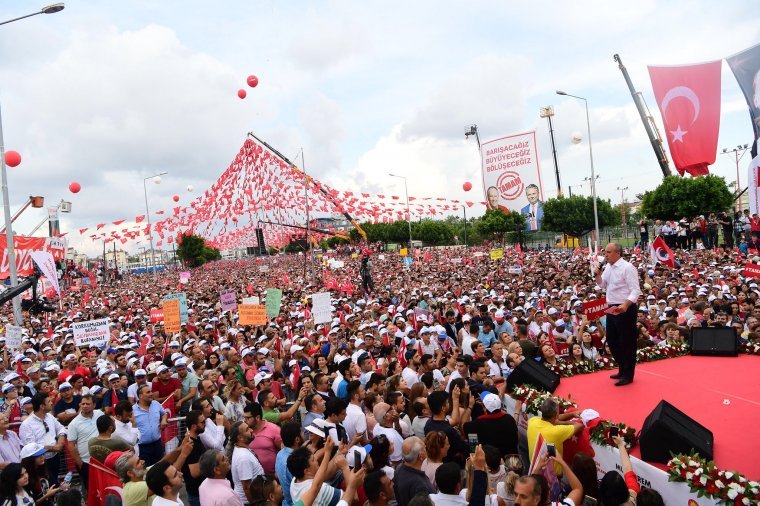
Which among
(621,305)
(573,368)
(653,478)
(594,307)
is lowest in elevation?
(653,478)

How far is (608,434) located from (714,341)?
156 inches

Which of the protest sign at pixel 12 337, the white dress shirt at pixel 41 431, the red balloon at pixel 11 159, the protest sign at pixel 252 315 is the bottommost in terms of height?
the white dress shirt at pixel 41 431

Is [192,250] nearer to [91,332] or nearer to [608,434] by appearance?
[91,332]

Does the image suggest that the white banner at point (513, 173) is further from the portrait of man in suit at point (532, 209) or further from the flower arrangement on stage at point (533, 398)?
the flower arrangement on stage at point (533, 398)

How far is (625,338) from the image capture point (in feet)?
22.0

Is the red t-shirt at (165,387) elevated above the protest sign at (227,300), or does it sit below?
below

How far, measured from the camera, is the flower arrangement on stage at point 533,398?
5973 mm

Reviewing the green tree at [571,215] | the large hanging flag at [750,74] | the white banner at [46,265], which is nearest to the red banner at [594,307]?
the large hanging flag at [750,74]

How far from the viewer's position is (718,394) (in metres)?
6.13

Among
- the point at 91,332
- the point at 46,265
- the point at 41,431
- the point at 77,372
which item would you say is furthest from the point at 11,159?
the point at 41,431

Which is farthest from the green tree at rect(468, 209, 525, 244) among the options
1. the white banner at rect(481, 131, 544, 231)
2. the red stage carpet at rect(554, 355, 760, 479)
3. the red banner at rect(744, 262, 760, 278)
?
the red stage carpet at rect(554, 355, 760, 479)

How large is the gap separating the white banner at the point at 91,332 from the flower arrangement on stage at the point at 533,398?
9.67m

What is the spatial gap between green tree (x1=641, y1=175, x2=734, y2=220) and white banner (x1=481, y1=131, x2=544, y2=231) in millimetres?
8207

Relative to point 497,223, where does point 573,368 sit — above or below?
below
